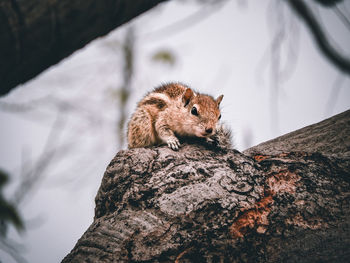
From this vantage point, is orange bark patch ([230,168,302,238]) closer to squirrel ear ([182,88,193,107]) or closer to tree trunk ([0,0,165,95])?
tree trunk ([0,0,165,95])

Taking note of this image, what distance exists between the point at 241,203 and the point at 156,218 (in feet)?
2.30

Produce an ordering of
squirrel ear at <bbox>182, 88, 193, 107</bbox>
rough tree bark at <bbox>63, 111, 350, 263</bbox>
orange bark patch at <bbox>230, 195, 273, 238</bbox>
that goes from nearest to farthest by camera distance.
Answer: rough tree bark at <bbox>63, 111, 350, 263</bbox> → orange bark patch at <bbox>230, 195, 273, 238</bbox> → squirrel ear at <bbox>182, 88, 193, 107</bbox>

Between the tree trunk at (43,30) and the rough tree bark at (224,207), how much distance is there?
1444 mm

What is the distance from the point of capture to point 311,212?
2.07 meters

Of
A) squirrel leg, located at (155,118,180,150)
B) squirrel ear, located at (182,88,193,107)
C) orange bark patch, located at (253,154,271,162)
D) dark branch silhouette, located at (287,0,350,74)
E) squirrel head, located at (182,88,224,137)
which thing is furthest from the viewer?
squirrel ear, located at (182,88,193,107)

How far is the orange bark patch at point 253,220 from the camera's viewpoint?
6.56 ft

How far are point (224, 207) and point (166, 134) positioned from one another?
68.1 inches

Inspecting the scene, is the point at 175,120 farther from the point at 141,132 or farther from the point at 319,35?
the point at 319,35

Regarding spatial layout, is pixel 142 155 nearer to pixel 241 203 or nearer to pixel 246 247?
pixel 241 203

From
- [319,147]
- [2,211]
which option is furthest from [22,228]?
[319,147]

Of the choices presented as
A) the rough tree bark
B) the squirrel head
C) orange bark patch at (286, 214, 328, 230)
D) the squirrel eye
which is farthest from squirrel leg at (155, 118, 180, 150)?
orange bark patch at (286, 214, 328, 230)

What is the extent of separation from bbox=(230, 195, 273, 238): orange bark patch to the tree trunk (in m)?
1.69

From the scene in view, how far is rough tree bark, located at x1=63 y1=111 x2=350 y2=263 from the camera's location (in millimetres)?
1881

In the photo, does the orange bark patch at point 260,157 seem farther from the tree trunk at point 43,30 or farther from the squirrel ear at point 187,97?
the tree trunk at point 43,30
